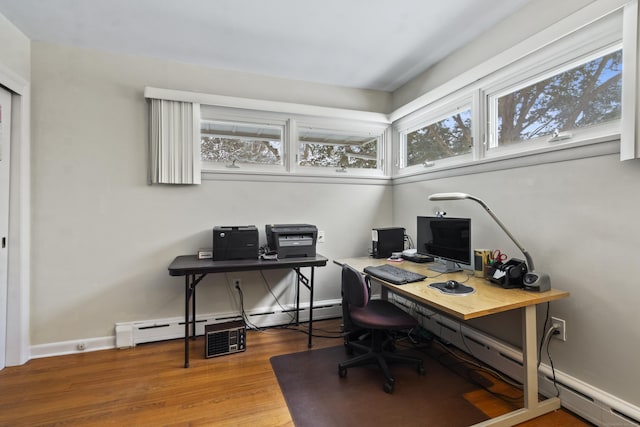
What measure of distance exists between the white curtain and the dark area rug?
5.98ft

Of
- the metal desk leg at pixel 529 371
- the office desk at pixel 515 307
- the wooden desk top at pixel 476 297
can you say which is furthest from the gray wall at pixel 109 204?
the metal desk leg at pixel 529 371

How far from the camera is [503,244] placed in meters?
2.16

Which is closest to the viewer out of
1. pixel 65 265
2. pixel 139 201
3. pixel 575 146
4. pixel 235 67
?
pixel 575 146

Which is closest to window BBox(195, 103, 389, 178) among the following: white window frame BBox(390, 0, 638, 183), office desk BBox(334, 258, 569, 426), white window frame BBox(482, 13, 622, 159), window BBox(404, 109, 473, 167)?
window BBox(404, 109, 473, 167)

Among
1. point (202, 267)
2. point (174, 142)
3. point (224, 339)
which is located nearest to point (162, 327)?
point (224, 339)

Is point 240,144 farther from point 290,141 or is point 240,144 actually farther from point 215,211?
point 215,211

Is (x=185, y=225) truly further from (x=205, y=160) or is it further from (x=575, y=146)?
(x=575, y=146)

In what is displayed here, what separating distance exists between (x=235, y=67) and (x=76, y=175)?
1703mm

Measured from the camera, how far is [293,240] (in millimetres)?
2656

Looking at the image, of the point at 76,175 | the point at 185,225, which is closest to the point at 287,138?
the point at 185,225

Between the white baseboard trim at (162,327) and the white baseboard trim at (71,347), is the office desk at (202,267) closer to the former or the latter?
the white baseboard trim at (162,327)

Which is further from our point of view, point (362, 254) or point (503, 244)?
point (362, 254)

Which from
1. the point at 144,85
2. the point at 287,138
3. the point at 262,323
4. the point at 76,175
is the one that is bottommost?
the point at 262,323

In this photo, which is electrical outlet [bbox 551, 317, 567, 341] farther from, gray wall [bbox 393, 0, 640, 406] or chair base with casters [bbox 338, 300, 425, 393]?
chair base with casters [bbox 338, 300, 425, 393]
